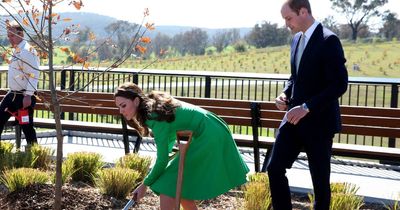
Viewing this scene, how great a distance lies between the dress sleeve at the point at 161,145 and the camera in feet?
15.1

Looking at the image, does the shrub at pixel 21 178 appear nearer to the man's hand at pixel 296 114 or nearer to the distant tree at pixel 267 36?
the man's hand at pixel 296 114

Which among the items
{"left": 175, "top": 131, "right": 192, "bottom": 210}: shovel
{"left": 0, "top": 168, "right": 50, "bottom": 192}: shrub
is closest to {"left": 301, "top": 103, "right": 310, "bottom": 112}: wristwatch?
{"left": 175, "top": 131, "right": 192, "bottom": 210}: shovel

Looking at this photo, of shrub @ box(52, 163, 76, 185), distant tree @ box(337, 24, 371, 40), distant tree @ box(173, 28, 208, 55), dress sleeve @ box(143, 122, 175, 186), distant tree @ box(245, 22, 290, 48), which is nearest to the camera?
dress sleeve @ box(143, 122, 175, 186)

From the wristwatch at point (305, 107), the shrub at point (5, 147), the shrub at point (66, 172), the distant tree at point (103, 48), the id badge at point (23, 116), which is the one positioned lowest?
the shrub at point (66, 172)

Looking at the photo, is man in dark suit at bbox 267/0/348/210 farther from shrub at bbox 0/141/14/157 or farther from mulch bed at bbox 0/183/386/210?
shrub at bbox 0/141/14/157

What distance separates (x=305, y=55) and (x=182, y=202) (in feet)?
4.17

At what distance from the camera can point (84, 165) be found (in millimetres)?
7230

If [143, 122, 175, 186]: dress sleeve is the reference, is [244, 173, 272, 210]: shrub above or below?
below

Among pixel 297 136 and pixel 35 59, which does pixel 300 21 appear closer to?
pixel 297 136

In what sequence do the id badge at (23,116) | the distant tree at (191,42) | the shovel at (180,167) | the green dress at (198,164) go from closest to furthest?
the shovel at (180,167) < the green dress at (198,164) < the id badge at (23,116) < the distant tree at (191,42)

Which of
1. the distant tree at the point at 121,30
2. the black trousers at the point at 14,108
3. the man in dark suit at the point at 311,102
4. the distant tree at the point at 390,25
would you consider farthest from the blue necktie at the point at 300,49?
the distant tree at the point at 390,25

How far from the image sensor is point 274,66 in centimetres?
4241

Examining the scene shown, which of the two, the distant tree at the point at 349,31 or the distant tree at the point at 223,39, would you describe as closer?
the distant tree at the point at 349,31

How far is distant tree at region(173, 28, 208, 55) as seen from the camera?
258ft
